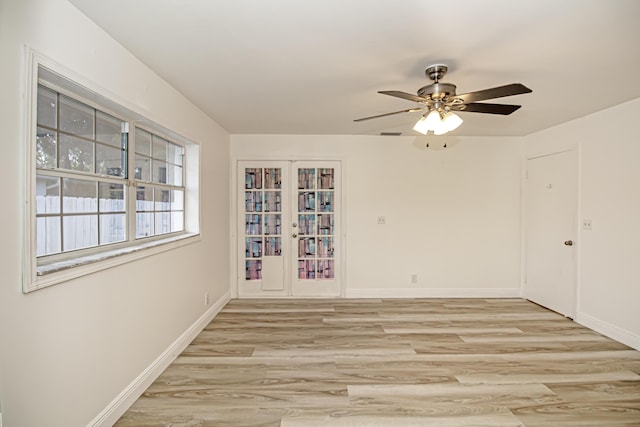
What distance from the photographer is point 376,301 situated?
4516mm

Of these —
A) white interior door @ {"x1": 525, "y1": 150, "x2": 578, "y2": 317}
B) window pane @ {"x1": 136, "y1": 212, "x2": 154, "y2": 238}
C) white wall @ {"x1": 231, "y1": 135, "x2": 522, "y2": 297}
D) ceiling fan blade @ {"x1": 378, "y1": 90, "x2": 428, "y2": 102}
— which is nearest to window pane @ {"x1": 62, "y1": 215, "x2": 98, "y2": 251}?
window pane @ {"x1": 136, "y1": 212, "x2": 154, "y2": 238}

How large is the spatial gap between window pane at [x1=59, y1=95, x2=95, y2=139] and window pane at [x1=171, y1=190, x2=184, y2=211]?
51.2 inches

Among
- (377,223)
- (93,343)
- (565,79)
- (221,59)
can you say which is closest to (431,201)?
(377,223)

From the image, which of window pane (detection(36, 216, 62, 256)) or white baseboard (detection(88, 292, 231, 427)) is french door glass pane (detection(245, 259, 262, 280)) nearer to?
white baseboard (detection(88, 292, 231, 427))

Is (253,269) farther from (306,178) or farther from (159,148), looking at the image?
(159,148)

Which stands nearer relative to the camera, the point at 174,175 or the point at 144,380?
the point at 144,380

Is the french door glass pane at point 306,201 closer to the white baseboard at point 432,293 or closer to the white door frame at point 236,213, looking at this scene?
the white door frame at point 236,213

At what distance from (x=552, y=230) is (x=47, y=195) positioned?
518cm

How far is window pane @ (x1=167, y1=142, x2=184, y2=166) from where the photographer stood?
3.17m

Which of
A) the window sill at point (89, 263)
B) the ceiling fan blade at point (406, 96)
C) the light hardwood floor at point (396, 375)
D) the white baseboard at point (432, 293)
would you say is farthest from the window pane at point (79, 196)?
the white baseboard at point (432, 293)

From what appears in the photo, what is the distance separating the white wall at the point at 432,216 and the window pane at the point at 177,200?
7.37 feet

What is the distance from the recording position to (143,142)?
2.64 metres

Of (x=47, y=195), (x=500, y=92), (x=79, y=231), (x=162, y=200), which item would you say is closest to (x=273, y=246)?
(x=162, y=200)

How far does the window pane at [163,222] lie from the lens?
2.92m
